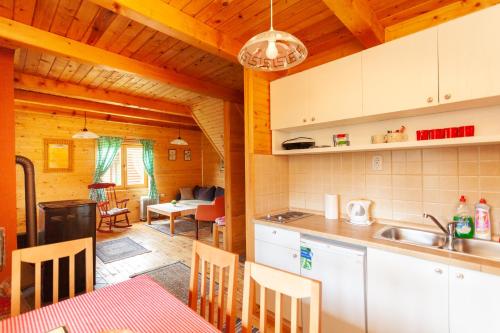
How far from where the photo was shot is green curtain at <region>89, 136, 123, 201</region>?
5.49 meters

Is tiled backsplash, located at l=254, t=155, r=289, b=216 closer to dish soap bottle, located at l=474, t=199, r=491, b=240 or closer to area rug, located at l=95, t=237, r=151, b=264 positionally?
dish soap bottle, located at l=474, t=199, r=491, b=240

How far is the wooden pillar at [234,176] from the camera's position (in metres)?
3.67

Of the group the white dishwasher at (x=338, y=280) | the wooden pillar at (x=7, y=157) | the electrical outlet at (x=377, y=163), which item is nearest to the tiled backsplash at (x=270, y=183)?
the white dishwasher at (x=338, y=280)

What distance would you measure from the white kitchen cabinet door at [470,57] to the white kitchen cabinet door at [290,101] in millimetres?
955

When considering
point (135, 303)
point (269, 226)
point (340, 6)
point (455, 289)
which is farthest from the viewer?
point (269, 226)

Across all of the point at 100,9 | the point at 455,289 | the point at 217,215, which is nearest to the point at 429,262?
the point at 455,289

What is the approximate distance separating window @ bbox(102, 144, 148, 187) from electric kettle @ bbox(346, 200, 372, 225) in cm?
547

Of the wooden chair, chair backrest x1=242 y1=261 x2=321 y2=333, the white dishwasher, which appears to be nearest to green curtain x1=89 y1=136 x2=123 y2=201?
the wooden chair

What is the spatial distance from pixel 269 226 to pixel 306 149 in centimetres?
74

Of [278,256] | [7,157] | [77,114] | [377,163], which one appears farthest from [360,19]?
[77,114]

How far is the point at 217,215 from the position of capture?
4.54 meters

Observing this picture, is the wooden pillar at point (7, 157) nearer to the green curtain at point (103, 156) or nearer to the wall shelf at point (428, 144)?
the wall shelf at point (428, 144)

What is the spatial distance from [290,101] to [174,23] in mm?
1124

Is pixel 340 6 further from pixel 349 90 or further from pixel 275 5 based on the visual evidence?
pixel 349 90
